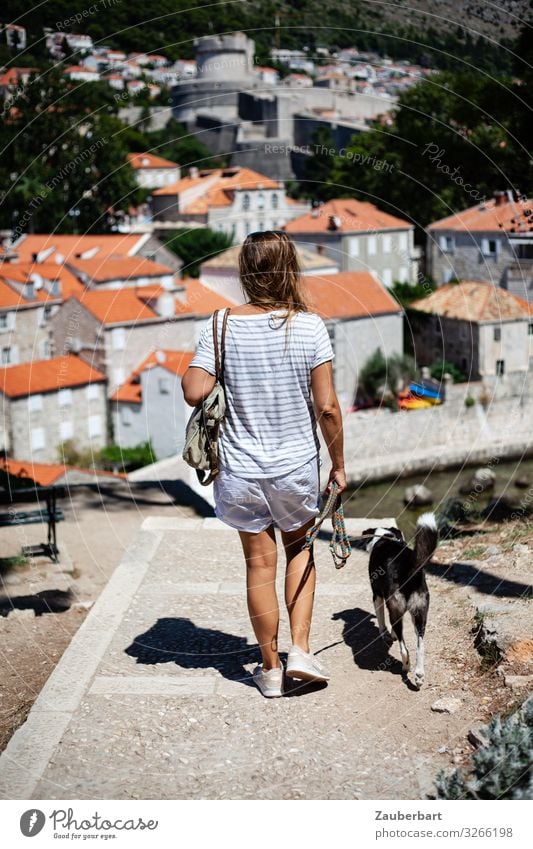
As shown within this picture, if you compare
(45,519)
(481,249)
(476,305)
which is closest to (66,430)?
(476,305)

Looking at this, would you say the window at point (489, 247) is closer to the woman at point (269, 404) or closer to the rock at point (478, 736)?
the woman at point (269, 404)

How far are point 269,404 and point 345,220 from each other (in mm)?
41315

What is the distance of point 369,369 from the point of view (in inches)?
1569

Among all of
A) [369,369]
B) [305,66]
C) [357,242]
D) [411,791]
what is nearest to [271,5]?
[411,791]

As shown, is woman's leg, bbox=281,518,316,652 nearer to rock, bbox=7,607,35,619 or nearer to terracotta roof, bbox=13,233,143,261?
rock, bbox=7,607,35,619

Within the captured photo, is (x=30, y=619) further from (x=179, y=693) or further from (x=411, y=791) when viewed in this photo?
(x=411, y=791)

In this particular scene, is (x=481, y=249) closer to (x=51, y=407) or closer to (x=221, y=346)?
(x=51, y=407)

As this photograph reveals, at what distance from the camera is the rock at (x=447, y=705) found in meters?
4.71

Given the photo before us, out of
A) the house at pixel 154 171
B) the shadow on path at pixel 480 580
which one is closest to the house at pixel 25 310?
the house at pixel 154 171

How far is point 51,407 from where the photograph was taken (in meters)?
35.9

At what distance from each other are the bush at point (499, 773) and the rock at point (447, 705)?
0.56m

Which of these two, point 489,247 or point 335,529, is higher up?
point 489,247
